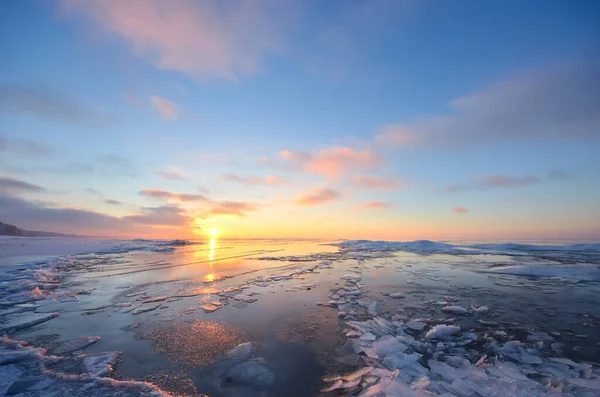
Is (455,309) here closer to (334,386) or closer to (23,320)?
(334,386)

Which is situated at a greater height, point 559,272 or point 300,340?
point 559,272

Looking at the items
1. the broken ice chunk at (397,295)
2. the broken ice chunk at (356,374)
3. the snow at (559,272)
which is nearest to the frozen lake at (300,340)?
the broken ice chunk at (356,374)

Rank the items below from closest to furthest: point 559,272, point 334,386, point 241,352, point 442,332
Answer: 1. point 334,386
2. point 241,352
3. point 442,332
4. point 559,272

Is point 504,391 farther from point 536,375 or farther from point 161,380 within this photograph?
point 161,380

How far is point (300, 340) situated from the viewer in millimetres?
4578

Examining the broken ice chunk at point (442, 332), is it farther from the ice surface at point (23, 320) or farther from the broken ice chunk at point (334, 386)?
the ice surface at point (23, 320)

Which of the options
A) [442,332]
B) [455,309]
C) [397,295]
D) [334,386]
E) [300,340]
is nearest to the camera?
[334,386]

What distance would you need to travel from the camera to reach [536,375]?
343 cm

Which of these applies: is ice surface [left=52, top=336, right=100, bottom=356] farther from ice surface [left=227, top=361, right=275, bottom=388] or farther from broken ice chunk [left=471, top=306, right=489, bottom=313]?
broken ice chunk [left=471, top=306, right=489, bottom=313]

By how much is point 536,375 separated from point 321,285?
643cm

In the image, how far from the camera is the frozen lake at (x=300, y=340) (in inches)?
125

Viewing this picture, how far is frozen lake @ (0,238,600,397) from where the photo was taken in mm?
3164

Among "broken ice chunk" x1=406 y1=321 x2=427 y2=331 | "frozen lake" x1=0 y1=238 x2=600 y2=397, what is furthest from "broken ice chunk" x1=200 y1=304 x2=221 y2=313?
"broken ice chunk" x1=406 y1=321 x2=427 y2=331

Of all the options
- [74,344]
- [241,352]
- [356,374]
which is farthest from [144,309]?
[356,374]
